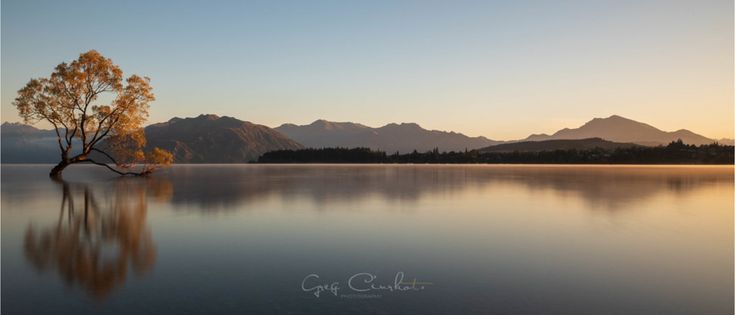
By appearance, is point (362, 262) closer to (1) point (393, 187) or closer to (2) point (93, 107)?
(1) point (393, 187)

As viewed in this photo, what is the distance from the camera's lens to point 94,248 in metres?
13.4

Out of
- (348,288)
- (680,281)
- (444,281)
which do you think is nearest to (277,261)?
(348,288)

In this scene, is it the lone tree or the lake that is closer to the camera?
the lake

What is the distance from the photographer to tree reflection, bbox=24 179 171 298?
34.0 feet

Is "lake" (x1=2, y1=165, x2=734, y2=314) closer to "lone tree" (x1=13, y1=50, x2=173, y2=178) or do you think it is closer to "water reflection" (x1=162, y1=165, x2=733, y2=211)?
"water reflection" (x1=162, y1=165, x2=733, y2=211)

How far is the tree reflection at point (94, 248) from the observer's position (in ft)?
34.0

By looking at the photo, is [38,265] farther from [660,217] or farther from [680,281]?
[660,217]

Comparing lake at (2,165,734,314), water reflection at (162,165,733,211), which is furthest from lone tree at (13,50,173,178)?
lake at (2,165,734,314)

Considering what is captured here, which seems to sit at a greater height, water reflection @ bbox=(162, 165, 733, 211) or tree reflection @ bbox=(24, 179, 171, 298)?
water reflection @ bbox=(162, 165, 733, 211)

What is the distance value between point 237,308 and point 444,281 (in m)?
4.78
